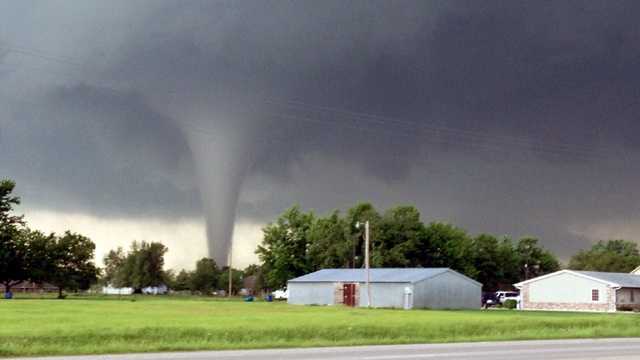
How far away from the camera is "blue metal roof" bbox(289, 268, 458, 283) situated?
289ft

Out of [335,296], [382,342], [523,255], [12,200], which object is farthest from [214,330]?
[523,255]

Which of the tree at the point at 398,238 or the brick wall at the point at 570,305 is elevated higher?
the tree at the point at 398,238

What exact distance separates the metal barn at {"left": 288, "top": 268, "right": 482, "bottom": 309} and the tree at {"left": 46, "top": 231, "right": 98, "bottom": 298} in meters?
57.7

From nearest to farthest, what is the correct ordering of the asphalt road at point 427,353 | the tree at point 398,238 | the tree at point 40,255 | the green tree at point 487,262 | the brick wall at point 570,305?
the asphalt road at point 427,353 < the brick wall at point 570,305 < the tree at point 398,238 < the tree at point 40,255 < the green tree at point 487,262

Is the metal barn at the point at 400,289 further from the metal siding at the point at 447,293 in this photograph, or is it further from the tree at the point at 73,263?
the tree at the point at 73,263

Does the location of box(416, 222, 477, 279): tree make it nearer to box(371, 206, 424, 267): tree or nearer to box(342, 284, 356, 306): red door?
box(371, 206, 424, 267): tree

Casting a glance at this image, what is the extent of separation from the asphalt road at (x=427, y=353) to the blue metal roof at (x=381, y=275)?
2185 inches

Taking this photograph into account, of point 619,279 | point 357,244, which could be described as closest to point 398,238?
point 357,244

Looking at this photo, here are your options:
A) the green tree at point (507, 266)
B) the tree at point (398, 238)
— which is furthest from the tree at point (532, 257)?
the tree at point (398, 238)

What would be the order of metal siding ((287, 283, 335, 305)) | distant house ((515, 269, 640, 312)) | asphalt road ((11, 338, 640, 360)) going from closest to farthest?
asphalt road ((11, 338, 640, 360)) < distant house ((515, 269, 640, 312)) < metal siding ((287, 283, 335, 305))

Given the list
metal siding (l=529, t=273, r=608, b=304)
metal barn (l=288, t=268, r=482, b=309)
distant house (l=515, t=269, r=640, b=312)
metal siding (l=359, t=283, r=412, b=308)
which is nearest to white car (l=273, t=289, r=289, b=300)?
metal barn (l=288, t=268, r=482, b=309)

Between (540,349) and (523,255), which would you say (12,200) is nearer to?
(523,255)

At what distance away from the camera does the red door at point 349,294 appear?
91.9 metres

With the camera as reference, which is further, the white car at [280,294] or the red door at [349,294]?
the white car at [280,294]
